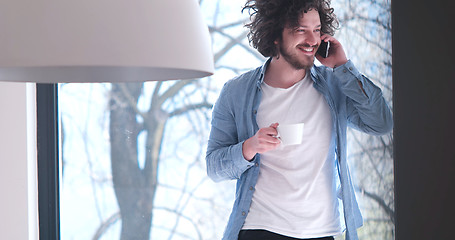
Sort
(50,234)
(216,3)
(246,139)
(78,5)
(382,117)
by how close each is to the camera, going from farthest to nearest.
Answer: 1. (50,234)
2. (216,3)
3. (246,139)
4. (382,117)
5. (78,5)

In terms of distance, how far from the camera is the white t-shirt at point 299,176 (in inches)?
65.3

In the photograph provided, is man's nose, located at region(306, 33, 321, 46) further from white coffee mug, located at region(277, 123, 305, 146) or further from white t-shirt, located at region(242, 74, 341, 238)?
white coffee mug, located at region(277, 123, 305, 146)

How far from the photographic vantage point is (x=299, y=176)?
169 centimetres

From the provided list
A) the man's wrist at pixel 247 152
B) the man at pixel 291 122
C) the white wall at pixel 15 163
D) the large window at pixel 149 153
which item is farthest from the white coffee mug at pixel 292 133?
the white wall at pixel 15 163

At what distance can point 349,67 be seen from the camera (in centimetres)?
167

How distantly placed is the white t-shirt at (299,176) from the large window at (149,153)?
23.7 inches

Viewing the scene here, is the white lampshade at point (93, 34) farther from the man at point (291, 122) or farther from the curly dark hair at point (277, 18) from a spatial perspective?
the curly dark hair at point (277, 18)

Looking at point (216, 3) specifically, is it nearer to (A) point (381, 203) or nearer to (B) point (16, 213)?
(A) point (381, 203)

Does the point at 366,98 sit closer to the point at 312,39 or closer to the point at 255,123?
the point at 312,39

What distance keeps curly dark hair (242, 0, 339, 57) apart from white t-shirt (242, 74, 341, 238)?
0.22 metres

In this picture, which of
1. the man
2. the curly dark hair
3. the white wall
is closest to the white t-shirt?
the man

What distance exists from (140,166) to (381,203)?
46.6 inches

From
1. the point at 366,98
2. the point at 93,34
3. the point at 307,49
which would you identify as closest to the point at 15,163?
the point at 307,49

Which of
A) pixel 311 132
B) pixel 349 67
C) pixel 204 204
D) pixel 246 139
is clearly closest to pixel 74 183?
pixel 204 204
